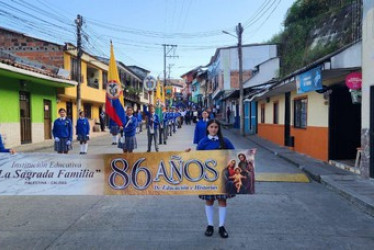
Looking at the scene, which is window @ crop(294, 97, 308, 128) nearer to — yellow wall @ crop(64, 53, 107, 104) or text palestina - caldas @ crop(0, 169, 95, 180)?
text palestina - caldas @ crop(0, 169, 95, 180)

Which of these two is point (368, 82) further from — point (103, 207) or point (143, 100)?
point (143, 100)

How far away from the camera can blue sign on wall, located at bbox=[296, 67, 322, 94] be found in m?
9.88

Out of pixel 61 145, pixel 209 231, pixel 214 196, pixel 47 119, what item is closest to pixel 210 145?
pixel 214 196

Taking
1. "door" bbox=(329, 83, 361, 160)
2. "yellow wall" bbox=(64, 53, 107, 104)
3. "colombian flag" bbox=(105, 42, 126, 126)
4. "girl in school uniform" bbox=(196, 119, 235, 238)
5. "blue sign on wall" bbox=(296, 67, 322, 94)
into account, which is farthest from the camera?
"yellow wall" bbox=(64, 53, 107, 104)

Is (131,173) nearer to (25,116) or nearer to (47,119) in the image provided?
(25,116)

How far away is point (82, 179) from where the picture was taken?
5641mm

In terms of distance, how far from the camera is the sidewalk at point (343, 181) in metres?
6.88

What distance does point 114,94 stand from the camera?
8.67 metres

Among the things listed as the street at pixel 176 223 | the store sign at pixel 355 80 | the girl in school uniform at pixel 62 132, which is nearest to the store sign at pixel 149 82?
the girl in school uniform at pixel 62 132

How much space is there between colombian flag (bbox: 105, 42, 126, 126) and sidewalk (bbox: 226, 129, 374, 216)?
5.09 m

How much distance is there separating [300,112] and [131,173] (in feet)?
35.6

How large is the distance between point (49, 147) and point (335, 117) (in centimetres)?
1318

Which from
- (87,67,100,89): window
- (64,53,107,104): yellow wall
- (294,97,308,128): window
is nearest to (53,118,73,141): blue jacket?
(294,97,308,128): window

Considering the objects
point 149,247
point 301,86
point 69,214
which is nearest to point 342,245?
point 149,247
